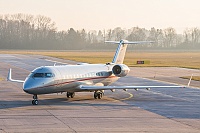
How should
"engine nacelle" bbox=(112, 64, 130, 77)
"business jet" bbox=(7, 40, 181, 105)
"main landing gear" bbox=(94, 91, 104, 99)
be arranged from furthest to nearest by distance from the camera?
"engine nacelle" bbox=(112, 64, 130, 77) < "main landing gear" bbox=(94, 91, 104, 99) < "business jet" bbox=(7, 40, 181, 105)

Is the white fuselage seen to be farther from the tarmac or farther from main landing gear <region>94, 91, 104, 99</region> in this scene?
the tarmac

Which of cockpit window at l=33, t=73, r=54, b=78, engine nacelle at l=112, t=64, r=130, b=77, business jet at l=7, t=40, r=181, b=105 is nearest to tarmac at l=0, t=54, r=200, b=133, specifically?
business jet at l=7, t=40, r=181, b=105

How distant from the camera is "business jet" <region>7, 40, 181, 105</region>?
31.4 metres

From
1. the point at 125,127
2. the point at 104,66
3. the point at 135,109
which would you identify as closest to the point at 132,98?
the point at 104,66

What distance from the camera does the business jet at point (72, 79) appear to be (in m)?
31.4

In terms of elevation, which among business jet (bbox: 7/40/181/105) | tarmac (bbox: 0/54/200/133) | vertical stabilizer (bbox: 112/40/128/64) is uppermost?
vertical stabilizer (bbox: 112/40/128/64)

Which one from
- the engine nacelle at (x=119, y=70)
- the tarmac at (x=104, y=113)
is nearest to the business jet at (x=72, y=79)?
the engine nacelle at (x=119, y=70)

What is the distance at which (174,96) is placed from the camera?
1519 inches

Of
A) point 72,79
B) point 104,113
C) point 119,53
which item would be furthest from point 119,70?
point 104,113

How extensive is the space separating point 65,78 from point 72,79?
2.55 feet

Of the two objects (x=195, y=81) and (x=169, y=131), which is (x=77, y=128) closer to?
(x=169, y=131)

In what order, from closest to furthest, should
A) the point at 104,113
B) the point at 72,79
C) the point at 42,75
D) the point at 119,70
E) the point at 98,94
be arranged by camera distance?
the point at 104,113, the point at 42,75, the point at 72,79, the point at 98,94, the point at 119,70

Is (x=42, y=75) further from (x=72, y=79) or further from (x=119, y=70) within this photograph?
(x=119, y=70)

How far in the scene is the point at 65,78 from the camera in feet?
108
